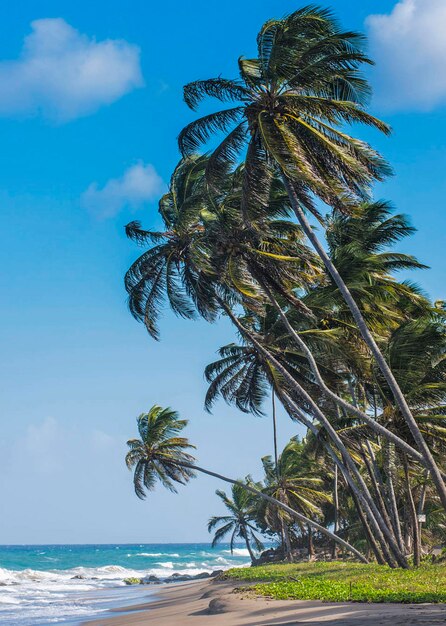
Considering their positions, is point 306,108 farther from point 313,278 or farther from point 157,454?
point 157,454

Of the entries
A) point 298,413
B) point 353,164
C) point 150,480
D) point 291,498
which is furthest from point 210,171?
point 291,498

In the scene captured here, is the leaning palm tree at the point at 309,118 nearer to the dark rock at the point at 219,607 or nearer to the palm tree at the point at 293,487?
the dark rock at the point at 219,607

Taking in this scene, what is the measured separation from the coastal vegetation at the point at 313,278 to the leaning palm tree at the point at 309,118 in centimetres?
3

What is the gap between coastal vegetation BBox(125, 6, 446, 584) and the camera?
598 inches

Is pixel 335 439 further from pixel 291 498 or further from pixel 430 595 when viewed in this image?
pixel 291 498

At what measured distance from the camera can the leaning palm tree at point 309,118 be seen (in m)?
14.9

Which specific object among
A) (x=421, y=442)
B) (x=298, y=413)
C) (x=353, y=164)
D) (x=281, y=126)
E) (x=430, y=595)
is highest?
(x=281, y=126)

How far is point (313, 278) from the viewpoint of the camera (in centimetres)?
1938

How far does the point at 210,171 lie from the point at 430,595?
10421 mm

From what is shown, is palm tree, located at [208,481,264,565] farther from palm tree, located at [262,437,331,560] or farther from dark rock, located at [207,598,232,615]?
dark rock, located at [207,598,232,615]

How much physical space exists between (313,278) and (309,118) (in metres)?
5.06

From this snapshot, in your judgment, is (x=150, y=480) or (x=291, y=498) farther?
(x=291, y=498)

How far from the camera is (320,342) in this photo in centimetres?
2128

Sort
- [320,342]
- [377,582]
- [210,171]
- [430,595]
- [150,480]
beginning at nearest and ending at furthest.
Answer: [430,595]
[377,582]
[210,171]
[320,342]
[150,480]
